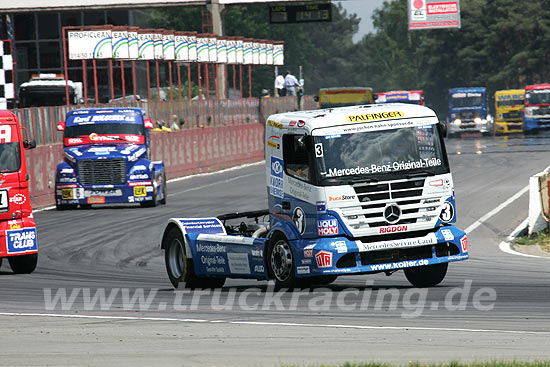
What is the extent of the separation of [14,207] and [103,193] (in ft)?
35.5

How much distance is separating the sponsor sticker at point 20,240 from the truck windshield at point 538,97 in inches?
1745

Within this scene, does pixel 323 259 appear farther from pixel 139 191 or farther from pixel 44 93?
pixel 44 93

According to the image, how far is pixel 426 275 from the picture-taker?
1296cm

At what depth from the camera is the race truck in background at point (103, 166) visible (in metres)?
26.6

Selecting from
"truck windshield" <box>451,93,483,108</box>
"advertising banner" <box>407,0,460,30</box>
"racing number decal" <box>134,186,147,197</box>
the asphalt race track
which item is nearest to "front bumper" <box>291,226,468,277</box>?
the asphalt race track

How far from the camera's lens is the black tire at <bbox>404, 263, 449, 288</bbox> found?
12.8 m

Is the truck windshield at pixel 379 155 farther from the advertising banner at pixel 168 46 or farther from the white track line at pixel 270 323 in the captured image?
the advertising banner at pixel 168 46

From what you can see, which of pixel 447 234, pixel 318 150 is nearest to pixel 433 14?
pixel 447 234

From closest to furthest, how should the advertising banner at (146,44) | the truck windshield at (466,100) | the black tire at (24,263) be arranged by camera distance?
the black tire at (24,263)
the advertising banner at (146,44)
the truck windshield at (466,100)

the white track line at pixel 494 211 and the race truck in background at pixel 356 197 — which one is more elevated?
the race truck in background at pixel 356 197

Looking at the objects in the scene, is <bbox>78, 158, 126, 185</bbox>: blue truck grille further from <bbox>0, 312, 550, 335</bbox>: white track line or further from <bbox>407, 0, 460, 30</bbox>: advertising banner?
<bbox>407, 0, 460, 30</bbox>: advertising banner

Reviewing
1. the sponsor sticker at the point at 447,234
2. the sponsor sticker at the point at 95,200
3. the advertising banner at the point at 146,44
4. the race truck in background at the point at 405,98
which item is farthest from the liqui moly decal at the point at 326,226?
the race truck in background at the point at 405,98

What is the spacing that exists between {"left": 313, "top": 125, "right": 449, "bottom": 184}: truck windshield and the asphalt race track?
4.25ft

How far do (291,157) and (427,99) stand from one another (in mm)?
112638
